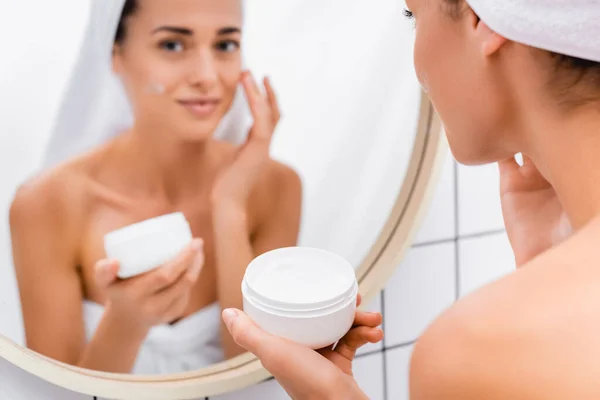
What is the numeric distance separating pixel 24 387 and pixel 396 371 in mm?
524

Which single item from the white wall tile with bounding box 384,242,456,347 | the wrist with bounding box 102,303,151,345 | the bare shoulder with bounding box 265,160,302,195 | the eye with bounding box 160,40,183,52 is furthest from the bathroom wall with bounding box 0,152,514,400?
the eye with bounding box 160,40,183,52

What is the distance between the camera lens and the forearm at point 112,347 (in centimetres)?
67

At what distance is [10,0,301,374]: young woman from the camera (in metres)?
0.62

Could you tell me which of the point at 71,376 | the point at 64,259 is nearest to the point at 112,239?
the point at 64,259

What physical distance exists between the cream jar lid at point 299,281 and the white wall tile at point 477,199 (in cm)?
41

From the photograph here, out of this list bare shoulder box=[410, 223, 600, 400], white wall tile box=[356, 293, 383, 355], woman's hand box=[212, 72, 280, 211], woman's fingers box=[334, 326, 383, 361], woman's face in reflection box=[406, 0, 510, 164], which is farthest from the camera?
A: white wall tile box=[356, 293, 383, 355]

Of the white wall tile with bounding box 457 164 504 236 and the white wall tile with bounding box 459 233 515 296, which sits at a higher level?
the white wall tile with bounding box 457 164 504 236

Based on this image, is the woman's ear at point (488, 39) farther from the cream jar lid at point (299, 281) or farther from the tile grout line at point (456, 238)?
the tile grout line at point (456, 238)

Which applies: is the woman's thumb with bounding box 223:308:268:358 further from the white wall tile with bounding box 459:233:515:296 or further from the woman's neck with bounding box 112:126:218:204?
the white wall tile with bounding box 459:233:515:296

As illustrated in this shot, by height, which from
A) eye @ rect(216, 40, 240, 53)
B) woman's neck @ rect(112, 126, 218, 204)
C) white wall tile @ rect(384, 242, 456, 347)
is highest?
eye @ rect(216, 40, 240, 53)

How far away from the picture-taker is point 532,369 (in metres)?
0.35

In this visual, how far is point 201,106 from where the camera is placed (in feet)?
2.22

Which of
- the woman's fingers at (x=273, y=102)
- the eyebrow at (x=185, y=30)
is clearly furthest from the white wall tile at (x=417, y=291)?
the eyebrow at (x=185, y=30)

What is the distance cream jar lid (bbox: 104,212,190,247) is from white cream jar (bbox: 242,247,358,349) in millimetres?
135
